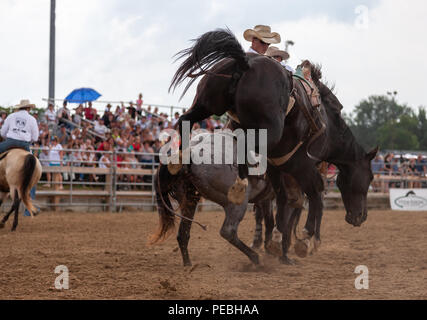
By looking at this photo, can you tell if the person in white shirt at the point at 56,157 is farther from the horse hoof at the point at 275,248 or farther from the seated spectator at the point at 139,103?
the horse hoof at the point at 275,248

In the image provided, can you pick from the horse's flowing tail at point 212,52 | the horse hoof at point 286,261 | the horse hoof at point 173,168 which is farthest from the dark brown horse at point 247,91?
the horse hoof at point 286,261

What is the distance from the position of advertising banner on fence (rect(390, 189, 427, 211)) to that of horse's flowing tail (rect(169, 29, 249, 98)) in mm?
13677

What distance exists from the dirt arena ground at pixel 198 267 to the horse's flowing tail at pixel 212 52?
5.64 feet

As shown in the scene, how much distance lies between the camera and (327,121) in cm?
562

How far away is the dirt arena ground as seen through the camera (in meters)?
4.06

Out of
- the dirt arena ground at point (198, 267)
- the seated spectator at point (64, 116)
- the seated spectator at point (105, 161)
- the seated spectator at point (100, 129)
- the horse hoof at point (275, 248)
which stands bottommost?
the dirt arena ground at point (198, 267)

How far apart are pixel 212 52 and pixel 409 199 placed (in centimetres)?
1407

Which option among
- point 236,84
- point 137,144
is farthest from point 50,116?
point 236,84

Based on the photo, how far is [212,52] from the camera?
4469 millimetres

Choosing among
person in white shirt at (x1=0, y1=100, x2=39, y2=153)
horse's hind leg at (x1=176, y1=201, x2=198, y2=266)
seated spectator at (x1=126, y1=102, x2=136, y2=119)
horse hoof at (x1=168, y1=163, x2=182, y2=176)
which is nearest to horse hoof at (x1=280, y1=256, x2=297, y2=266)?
horse's hind leg at (x1=176, y1=201, x2=198, y2=266)

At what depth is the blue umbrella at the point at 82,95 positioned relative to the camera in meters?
17.8

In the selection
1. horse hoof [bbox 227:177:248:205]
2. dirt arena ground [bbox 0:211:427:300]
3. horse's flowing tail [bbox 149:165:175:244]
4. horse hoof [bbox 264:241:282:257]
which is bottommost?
dirt arena ground [bbox 0:211:427:300]

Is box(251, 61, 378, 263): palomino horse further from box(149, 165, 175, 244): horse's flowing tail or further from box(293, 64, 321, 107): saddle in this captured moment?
box(149, 165, 175, 244): horse's flowing tail

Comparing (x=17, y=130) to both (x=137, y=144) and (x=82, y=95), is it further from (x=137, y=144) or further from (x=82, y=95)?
(x=82, y=95)
